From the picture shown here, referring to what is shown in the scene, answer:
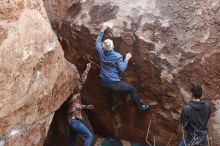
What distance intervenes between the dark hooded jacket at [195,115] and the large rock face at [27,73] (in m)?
2.06

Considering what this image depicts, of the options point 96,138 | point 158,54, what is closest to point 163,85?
point 158,54

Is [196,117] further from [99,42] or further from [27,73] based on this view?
[27,73]

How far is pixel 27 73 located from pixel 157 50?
216cm

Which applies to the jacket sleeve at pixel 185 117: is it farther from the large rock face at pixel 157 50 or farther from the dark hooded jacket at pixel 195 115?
the large rock face at pixel 157 50

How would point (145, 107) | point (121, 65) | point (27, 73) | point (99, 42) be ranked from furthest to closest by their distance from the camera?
point (145, 107)
point (99, 42)
point (121, 65)
point (27, 73)

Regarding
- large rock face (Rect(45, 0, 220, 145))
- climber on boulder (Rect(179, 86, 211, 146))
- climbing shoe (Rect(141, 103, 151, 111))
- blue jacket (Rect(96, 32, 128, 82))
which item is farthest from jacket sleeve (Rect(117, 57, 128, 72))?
climber on boulder (Rect(179, 86, 211, 146))

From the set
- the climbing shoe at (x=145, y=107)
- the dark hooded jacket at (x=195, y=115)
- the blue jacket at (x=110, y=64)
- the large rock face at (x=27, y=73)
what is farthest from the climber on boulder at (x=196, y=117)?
the large rock face at (x=27, y=73)

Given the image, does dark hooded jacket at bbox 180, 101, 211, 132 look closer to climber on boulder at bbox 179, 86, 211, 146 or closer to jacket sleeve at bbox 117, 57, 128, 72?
climber on boulder at bbox 179, 86, 211, 146

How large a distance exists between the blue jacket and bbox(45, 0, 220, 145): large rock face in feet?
1.10

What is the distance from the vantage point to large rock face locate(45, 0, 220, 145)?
25.2 ft

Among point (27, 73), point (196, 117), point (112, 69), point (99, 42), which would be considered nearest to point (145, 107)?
point (112, 69)

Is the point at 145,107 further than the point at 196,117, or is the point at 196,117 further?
the point at 145,107

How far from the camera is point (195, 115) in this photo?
677cm

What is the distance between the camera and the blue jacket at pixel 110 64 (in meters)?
7.70
